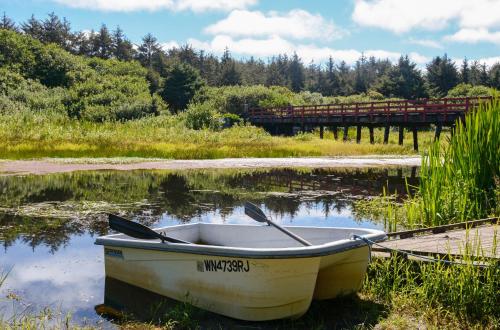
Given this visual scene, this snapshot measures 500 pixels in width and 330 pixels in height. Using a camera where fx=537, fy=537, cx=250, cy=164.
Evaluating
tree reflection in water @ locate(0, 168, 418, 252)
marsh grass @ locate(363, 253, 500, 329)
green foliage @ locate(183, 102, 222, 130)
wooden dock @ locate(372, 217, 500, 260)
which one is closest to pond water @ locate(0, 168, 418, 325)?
tree reflection in water @ locate(0, 168, 418, 252)

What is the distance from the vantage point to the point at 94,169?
2353 cm

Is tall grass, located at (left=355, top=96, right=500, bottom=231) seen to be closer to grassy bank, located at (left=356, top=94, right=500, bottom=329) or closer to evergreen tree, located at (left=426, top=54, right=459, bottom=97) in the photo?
grassy bank, located at (left=356, top=94, right=500, bottom=329)

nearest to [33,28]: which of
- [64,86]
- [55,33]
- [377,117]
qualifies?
[55,33]

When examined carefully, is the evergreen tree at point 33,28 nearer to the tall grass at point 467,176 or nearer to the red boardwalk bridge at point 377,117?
the red boardwalk bridge at point 377,117

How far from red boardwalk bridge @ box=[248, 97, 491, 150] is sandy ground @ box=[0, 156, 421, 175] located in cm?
453

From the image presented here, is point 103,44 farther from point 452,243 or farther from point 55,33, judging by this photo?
point 452,243

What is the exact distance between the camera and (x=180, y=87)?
6012cm

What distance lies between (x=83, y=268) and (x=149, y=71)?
6629 centimetres

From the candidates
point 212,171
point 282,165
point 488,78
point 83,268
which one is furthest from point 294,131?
point 488,78

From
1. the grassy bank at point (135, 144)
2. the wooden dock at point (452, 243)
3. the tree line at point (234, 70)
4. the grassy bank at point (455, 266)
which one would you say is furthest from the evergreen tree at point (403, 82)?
the wooden dock at point (452, 243)

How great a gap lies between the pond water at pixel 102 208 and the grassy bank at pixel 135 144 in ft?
20.4

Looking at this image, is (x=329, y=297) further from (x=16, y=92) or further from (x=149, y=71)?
(x=149, y=71)

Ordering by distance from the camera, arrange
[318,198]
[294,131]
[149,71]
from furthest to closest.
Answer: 1. [149,71]
2. [294,131]
3. [318,198]

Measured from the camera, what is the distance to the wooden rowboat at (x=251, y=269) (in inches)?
223
